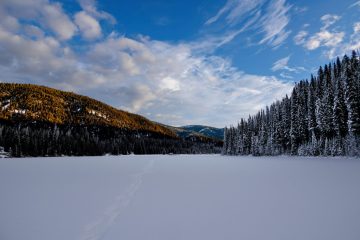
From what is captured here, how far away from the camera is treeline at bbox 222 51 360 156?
5044 cm

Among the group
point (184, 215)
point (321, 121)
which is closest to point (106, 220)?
point (184, 215)

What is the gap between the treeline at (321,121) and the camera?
165 ft

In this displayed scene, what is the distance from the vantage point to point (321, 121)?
197 ft

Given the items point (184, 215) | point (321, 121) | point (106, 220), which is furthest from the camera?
point (321, 121)

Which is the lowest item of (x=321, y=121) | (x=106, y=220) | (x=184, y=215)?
(x=106, y=220)

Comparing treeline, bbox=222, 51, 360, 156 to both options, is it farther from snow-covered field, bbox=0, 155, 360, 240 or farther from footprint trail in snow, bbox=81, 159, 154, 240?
footprint trail in snow, bbox=81, 159, 154, 240

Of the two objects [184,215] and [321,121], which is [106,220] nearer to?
[184,215]

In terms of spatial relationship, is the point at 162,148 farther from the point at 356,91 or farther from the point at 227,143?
the point at 356,91

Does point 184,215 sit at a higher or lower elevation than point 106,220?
higher

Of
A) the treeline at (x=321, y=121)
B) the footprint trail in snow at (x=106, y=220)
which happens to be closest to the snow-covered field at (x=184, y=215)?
the footprint trail in snow at (x=106, y=220)

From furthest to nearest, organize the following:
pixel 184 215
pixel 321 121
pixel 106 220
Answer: pixel 321 121
pixel 184 215
pixel 106 220

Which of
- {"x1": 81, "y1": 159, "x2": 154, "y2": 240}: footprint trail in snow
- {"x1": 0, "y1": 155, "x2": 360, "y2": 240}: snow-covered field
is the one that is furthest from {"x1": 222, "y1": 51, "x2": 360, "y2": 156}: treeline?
{"x1": 81, "y1": 159, "x2": 154, "y2": 240}: footprint trail in snow

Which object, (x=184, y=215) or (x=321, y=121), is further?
(x=321, y=121)

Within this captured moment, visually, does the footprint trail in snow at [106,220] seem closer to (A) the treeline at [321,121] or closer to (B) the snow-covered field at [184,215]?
(B) the snow-covered field at [184,215]
